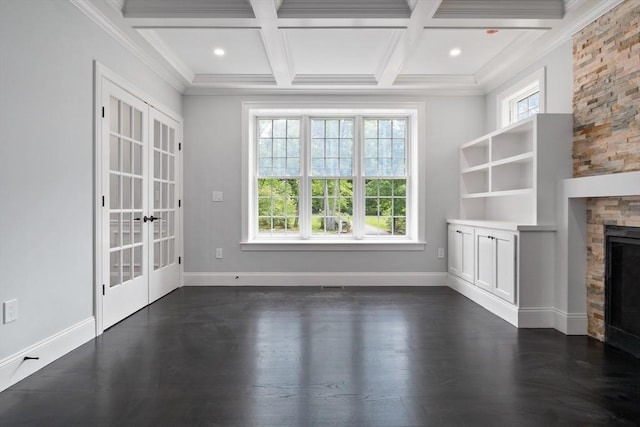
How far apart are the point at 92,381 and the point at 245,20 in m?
2.87

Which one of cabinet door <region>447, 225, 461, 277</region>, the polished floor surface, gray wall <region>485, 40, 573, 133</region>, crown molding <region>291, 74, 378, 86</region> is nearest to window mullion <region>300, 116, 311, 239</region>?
crown molding <region>291, 74, 378, 86</region>

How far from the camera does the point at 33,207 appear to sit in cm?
233

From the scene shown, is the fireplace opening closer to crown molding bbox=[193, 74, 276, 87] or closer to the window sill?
the window sill

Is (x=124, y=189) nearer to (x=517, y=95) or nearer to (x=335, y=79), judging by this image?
(x=335, y=79)

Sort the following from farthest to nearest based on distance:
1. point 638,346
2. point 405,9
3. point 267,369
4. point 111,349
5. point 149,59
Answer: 1. point 149,59
2. point 405,9
3. point 111,349
4. point 638,346
5. point 267,369

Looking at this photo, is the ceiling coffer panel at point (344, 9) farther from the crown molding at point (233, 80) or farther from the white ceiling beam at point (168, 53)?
the crown molding at point (233, 80)

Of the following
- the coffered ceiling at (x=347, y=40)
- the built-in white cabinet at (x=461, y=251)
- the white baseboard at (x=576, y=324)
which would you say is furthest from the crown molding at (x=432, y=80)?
the white baseboard at (x=576, y=324)

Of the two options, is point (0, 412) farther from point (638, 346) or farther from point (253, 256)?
point (638, 346)

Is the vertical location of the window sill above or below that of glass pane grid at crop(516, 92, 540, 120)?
below

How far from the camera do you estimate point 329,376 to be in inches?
90.4

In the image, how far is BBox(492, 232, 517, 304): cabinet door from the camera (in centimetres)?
332

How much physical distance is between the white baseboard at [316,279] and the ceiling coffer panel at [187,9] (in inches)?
122

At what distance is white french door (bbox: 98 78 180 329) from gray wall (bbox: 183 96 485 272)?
272 mm

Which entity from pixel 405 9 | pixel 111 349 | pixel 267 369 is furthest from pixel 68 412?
pixel 405 9
